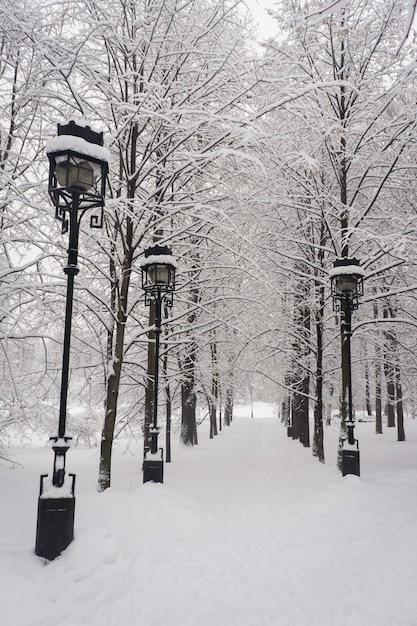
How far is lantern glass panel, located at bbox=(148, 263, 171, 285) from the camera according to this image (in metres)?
8.02

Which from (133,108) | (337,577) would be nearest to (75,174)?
(133,108)

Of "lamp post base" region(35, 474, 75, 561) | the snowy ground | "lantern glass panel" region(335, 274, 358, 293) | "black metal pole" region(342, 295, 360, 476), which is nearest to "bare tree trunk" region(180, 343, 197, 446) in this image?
"black metal pole" region(342, 295, 360, 476)

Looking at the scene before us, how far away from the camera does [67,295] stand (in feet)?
16.4

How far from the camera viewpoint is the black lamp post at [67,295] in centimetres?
444

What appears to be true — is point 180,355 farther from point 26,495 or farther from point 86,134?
point 86,134

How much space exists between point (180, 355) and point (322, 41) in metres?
10.3

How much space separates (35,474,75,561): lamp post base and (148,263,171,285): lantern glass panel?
4.33m

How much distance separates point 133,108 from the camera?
639 centimetres

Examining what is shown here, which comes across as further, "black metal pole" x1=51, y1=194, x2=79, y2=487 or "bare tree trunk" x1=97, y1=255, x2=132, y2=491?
"bare tree trunk" x1=97, y1=255, x2=132, y2=491

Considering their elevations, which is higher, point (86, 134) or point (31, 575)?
point (86, 134)

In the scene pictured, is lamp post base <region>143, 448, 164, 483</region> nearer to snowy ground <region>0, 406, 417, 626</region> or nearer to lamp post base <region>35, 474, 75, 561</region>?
snowy ground <region>0, 406, 417, 626</region>

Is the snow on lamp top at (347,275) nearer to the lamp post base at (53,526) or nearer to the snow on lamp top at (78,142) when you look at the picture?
the snow on lamp top at (78,142)

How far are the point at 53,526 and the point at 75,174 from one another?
386 cm

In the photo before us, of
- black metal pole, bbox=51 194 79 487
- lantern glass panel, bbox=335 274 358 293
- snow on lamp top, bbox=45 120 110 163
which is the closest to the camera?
black metal pole, bbox=51 194 79 487
